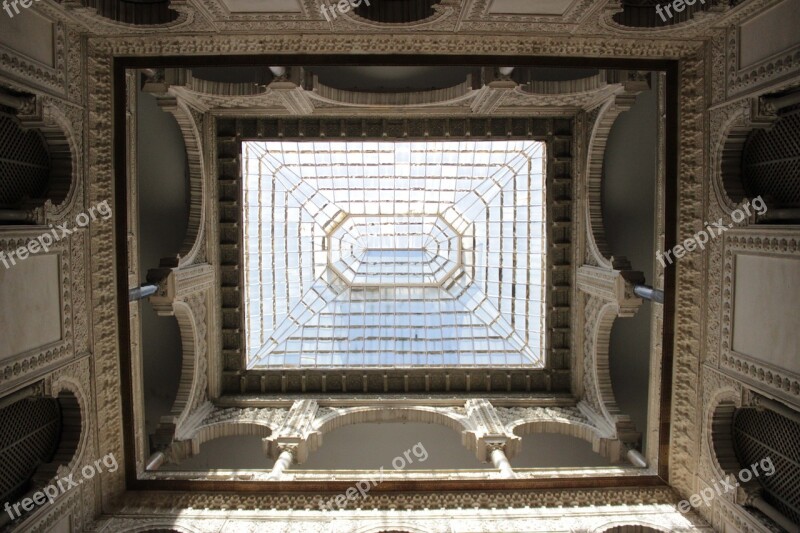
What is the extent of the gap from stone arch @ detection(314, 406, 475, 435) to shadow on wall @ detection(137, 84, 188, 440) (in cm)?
527

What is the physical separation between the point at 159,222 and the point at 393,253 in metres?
9.12

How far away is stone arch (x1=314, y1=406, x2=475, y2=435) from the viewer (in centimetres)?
1596

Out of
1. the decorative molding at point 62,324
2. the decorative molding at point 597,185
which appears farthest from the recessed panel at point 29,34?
the decorative molding at point 597,185

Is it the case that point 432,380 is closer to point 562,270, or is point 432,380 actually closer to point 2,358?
point 562,270

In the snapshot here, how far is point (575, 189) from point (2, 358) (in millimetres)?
15061

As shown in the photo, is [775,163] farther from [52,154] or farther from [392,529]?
[52,154]

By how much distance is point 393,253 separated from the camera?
22.0m

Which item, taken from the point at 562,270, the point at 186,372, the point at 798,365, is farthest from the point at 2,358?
the point at 562,270

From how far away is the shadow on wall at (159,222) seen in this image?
15273 mm

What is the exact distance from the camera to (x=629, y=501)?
448 inches

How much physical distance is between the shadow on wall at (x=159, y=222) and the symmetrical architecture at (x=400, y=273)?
0.09 metres

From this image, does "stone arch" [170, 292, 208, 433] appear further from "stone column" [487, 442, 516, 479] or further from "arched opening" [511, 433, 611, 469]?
"arched opening" [511, 433, 611, 469]

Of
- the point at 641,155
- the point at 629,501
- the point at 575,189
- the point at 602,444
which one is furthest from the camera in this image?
the point at 575,189

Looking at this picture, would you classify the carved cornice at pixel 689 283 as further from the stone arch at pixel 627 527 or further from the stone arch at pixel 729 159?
the stone arch at pixel 627 527
